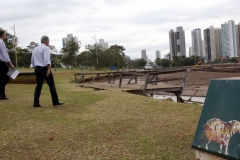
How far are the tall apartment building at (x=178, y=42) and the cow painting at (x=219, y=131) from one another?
412 ft

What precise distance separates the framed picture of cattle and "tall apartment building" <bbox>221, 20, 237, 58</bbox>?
110 metres

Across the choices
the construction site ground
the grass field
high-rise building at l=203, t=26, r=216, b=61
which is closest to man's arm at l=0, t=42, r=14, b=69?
the grass field

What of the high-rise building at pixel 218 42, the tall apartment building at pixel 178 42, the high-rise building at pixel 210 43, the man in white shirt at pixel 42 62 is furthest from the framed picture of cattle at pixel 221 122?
the tall apartment building at pixel 178 42

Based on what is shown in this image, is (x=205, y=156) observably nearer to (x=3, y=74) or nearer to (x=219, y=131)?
(x=219, y=131)

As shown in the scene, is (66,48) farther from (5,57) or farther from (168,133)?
(168,133)

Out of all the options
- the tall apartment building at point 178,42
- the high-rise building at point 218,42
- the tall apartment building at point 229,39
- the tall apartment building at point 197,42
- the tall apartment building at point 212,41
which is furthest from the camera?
the tall apartment building at point 178,42

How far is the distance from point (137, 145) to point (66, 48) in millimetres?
52353

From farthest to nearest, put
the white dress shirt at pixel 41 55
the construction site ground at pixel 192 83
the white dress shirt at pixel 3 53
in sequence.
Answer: the construction site ground at pixel 192 83, the white dress shirt at pixel 3 53, the white dress shirt at pixel 41 55

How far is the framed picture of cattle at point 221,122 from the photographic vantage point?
97.3 inches

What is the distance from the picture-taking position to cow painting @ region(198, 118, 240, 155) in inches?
98.1

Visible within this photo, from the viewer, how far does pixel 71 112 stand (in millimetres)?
6164

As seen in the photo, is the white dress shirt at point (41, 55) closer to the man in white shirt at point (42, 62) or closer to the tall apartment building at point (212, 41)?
the man in white shirt at point (42, 62)

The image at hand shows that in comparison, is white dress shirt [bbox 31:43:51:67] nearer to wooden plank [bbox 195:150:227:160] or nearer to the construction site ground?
the construction site ground

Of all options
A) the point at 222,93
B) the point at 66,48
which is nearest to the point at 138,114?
the point at 222,93
